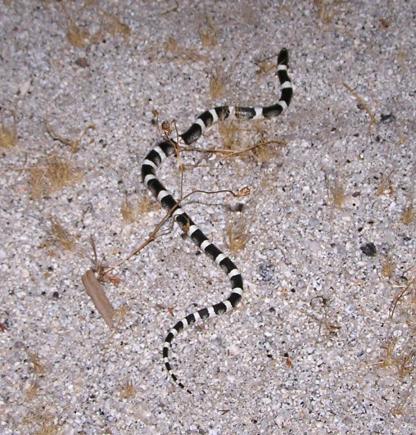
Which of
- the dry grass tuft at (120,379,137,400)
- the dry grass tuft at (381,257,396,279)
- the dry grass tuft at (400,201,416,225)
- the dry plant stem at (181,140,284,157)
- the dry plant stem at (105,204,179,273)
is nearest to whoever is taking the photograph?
the dry grass tuft at (120,379,137,400)

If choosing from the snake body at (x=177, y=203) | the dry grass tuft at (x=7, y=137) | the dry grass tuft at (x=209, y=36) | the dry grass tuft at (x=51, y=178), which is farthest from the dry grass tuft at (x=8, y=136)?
the dry grass tuft at (x=209, y=36)

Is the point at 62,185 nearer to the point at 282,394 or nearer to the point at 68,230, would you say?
the point at 68,230

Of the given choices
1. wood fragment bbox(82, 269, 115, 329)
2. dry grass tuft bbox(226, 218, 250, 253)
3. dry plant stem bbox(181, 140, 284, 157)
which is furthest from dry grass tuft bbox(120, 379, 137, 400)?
dry plant stem bbox(181, 140, 284, 157)

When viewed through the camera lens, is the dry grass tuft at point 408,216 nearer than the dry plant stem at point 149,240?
No

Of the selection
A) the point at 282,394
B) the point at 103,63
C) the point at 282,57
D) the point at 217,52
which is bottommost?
the point at 282,394

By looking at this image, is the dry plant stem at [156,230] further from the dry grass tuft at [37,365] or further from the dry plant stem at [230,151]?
the dry grass tuft at [37,365]

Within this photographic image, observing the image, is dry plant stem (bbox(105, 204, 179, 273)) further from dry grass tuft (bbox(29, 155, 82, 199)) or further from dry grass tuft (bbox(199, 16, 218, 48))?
dry grass tuft (bbox(199, 16, 218, 48))

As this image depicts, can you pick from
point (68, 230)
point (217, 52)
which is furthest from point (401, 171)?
point (68, 230)
